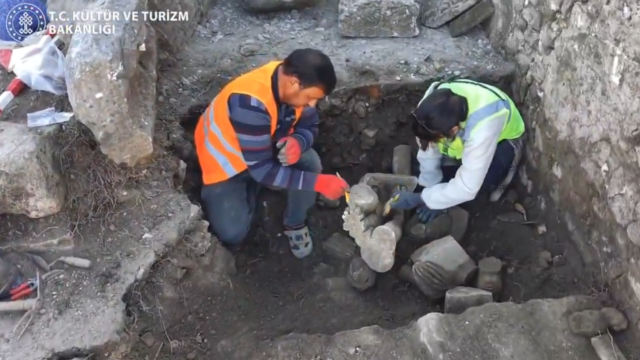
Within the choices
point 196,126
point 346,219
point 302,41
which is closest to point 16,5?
point 196,126

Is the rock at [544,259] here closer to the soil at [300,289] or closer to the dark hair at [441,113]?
the soil at [300,289]

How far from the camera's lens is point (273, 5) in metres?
3.96

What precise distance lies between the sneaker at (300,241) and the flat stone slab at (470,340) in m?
0.92

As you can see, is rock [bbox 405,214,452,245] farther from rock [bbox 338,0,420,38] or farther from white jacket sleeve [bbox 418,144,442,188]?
rock [bbox 338,0,420,38]

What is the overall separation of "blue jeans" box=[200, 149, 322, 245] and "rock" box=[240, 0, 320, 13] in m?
1.20

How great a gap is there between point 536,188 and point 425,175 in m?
0.65

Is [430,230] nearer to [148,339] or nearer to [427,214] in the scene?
[427,214]

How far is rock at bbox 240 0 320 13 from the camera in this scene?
394 cm

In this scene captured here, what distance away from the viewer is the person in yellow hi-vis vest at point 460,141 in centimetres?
278

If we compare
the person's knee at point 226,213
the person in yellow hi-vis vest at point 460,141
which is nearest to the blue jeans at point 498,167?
the person in yellow hi-vis vest at point 460,141

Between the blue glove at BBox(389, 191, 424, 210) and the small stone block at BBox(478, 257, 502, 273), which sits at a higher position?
the blue glove at BBox(389, 191, 424, 210)

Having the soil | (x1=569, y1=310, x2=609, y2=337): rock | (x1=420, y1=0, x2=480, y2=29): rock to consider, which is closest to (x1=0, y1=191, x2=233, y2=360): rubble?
the soil

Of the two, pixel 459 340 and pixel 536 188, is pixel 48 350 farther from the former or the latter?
pixel 536 188

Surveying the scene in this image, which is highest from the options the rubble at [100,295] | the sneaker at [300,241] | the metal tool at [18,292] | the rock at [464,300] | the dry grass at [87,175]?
the dry grass at [87,175]
